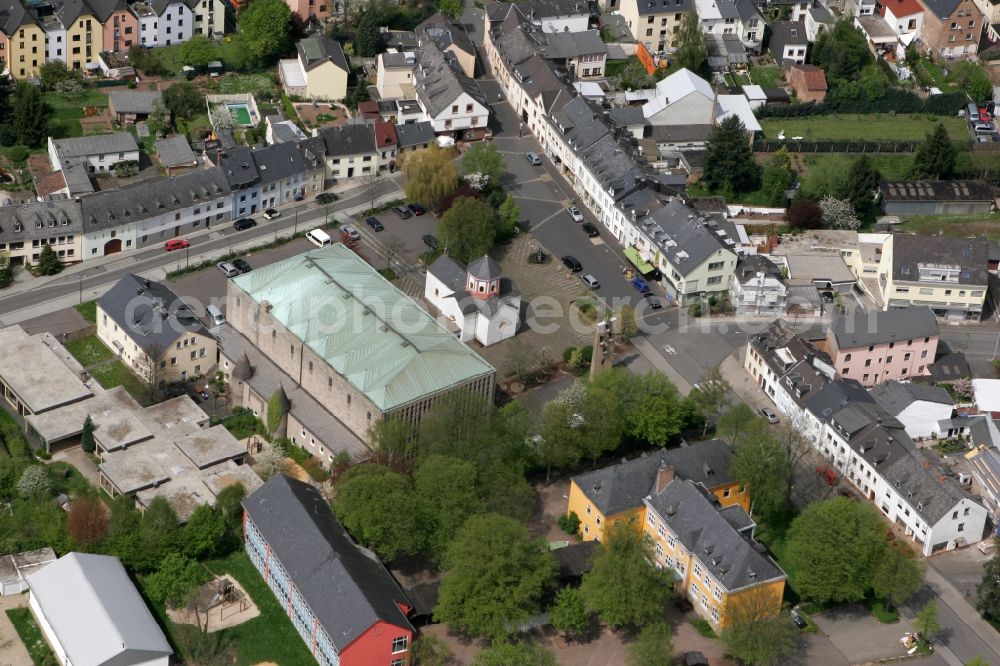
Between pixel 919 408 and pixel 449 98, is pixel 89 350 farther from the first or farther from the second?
pixel 919 408

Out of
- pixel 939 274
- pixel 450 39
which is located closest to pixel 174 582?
pixel 939 274

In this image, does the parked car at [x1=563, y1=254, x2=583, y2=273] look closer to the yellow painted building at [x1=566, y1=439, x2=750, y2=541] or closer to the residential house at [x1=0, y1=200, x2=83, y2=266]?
the yellow painted building at [x1=566, y1=439, x2=750, y2=541]

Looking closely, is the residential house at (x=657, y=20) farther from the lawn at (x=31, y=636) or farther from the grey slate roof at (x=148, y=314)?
the lawn at (x=31, y=636)

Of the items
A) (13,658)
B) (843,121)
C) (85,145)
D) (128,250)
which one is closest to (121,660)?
(13,658)

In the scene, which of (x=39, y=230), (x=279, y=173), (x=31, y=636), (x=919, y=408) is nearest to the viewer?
(x=31, y=636)

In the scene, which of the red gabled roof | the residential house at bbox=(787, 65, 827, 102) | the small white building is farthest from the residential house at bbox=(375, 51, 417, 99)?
the residential house at bbox=(787, 65, 827, 102)

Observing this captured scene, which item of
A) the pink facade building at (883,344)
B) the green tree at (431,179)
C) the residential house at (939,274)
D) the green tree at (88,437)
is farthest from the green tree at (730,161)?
the green tree at (88,437)
